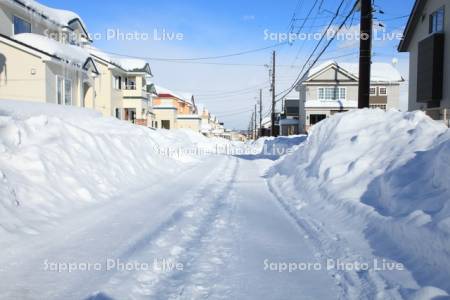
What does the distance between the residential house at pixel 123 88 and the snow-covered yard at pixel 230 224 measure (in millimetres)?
22748

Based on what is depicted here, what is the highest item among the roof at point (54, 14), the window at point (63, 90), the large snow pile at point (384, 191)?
the roof at point (54, 14)

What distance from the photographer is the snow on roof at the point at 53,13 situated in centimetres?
2051

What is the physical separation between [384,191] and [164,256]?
153 inches

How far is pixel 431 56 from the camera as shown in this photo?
722 inches

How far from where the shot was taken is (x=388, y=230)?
4922mm

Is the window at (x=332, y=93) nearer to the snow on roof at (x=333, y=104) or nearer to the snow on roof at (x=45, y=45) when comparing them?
the snow on roof at (x=333, y=104)

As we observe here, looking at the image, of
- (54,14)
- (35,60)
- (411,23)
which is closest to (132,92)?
(54,14)

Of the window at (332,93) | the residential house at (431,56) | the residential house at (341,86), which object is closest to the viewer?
the residential house at (431,56)

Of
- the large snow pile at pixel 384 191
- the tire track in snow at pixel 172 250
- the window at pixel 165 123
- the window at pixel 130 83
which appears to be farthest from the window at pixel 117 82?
the tire track in snow at pixel 172 250

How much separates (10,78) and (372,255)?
20.0 m

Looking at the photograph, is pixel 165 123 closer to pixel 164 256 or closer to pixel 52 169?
pixel 52 169

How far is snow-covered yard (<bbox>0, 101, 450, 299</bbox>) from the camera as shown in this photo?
3.80 meters

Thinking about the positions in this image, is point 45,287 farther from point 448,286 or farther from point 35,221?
→ point 448,286

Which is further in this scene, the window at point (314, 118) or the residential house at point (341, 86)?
the residential house at point (341, 86)
